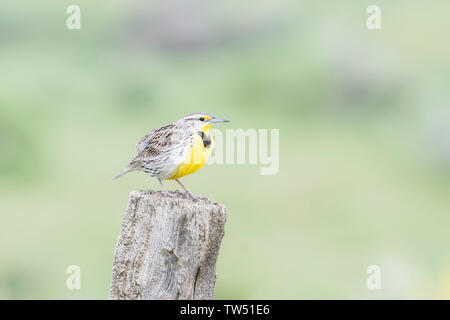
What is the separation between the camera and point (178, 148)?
357cm

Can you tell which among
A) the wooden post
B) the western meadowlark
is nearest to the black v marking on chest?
the western meadowlark

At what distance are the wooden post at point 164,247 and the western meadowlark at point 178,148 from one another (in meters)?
0.43

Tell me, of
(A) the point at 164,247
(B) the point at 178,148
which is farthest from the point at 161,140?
(A) the point at 164,247

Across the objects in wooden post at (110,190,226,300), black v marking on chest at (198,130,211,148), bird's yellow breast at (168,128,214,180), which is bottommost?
wooden post at (110,190,226,300)

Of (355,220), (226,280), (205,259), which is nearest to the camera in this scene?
(205,259)

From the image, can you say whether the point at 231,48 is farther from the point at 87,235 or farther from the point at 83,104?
the point at 87,235

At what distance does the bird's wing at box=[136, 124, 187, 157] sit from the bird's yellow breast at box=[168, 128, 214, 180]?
0.25ft

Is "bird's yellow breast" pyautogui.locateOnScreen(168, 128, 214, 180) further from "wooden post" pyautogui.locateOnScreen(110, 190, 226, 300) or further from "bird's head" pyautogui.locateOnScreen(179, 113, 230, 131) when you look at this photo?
"wooden post" pyautogui.locateOnScreen(110, 190, 226, 300)

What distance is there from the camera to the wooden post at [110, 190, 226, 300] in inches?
119

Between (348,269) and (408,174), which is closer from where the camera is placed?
(348,269)

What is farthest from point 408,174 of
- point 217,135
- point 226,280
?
point 217,135

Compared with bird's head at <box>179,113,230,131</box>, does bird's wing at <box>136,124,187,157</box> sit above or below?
below
